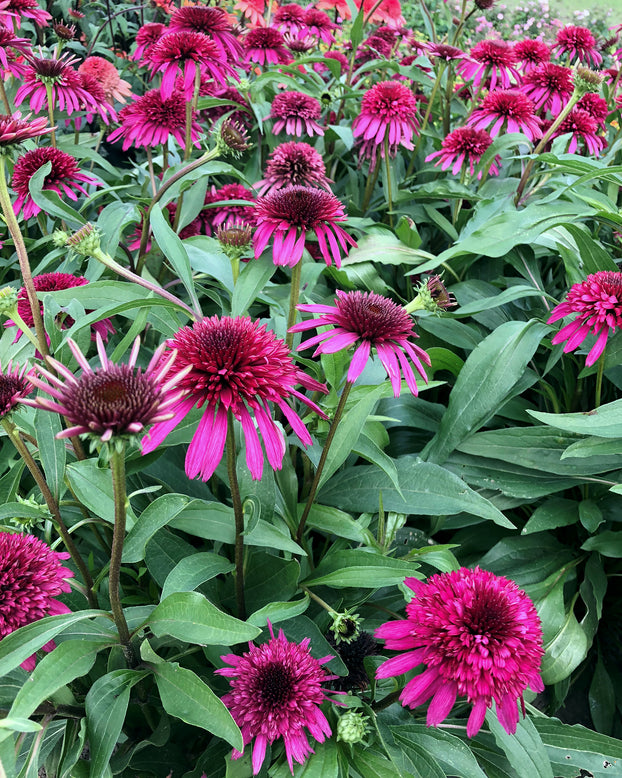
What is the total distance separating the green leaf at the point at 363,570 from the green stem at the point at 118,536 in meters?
0.25

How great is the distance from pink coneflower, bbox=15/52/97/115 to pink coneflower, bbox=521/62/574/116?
110 cm

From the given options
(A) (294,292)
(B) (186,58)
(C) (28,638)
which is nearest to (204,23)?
(B) (186,58)

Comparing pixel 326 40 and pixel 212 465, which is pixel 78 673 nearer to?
pixel 212 465

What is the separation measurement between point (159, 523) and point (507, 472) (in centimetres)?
68

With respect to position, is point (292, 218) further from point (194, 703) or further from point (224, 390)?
point (194, 703)

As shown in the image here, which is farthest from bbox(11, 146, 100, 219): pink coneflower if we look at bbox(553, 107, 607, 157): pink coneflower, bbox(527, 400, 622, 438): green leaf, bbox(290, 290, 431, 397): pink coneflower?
bbox(553, 107, 607, 157): pink coneflower

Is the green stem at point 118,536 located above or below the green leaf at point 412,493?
above

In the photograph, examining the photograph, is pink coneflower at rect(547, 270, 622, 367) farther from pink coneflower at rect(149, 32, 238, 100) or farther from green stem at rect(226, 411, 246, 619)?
pink coneflower at rect(149, 32, 238, 100)

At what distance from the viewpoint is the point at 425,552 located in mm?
921

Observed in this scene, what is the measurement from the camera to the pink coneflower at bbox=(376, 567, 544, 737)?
0.65 m

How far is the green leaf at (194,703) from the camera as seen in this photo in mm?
637

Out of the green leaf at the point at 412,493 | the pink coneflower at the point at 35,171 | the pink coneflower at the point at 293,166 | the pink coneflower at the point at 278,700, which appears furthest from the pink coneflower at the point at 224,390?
the pink coneflower at the point at 35,171

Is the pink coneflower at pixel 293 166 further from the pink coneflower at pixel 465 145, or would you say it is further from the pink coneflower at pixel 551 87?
the pink coneflower at pixel 551 87

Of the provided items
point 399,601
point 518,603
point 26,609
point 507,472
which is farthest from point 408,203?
point 26,609
